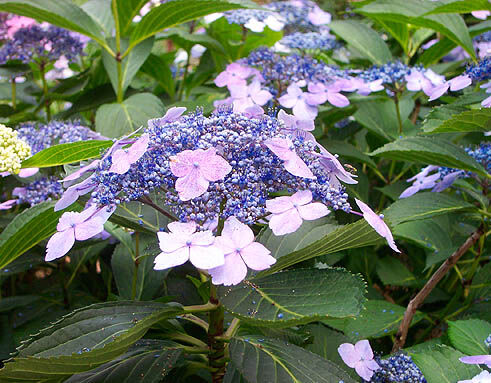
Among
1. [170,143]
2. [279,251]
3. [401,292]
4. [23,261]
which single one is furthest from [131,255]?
[401,292]

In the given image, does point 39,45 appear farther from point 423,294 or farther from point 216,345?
point 423,294

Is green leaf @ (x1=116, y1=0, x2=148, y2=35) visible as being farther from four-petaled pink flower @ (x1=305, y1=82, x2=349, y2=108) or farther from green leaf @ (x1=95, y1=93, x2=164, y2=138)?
four-petaled pink flower @ (x1=305, y1=82, x2=349, y2=108)

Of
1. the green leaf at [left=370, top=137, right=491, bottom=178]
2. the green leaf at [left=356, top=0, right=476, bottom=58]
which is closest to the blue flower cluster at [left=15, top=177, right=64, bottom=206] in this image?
the green leaf at [left=370, top=137, right=491, bottom=178]

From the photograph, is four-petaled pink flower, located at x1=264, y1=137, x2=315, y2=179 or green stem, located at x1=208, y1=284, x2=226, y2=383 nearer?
four-petaled pink flower, located at x1=264, y1=137, x2=315, y2=179

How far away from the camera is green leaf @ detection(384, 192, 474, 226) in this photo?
1193 mm

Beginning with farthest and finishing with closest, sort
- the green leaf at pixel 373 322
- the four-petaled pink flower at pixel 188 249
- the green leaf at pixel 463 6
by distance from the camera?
the green leaf at pixel 463 6 → the green leaf at pixel 373 322 → the four-petaled pink flower at pixel 188 249

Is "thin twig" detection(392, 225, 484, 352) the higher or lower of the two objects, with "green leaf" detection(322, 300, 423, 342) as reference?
higher

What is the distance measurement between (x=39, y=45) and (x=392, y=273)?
4.12 ft

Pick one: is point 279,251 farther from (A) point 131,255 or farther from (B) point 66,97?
(B) point 66,97

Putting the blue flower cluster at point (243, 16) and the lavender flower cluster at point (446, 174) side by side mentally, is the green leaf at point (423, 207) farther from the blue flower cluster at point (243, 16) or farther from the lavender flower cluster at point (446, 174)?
the blue flower cluster at point (243, 16)

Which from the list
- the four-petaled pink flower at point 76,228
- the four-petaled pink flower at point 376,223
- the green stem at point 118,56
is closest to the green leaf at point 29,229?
Answer: the four-petaled pink flower at point 76,228

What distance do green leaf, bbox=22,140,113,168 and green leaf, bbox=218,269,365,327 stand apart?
1.12ft

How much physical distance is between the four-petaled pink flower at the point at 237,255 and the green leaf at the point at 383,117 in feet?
3.25

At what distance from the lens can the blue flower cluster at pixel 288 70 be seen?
5.02ft
